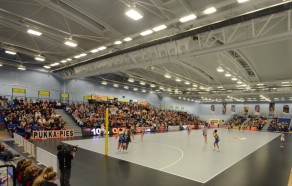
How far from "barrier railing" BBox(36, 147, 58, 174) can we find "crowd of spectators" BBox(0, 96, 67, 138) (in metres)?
10.0

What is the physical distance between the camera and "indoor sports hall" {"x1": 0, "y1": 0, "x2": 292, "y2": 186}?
895cm

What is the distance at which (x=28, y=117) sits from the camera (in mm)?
20656

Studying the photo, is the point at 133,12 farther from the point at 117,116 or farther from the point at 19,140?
the point at 117,116

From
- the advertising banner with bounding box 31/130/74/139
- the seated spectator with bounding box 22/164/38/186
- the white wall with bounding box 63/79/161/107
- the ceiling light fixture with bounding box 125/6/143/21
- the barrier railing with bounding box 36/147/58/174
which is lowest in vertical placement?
the advertising banner with bounding box 31/130/74/139

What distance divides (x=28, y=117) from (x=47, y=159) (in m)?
13.5

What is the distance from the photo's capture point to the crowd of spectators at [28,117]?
19.3 meters

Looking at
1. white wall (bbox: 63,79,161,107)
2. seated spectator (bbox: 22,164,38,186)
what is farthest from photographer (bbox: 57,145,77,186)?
white wall (bbox: 63,79,161,107)

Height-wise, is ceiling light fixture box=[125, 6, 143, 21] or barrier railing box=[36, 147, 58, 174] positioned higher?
ceiling light fixture box=[125, 6, 143, 21]

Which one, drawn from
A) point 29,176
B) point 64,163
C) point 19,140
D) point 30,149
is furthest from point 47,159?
point 19,140

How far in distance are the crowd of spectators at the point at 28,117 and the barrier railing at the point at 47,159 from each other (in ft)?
32.9

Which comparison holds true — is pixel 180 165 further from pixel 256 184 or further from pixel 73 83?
pixel 73 83

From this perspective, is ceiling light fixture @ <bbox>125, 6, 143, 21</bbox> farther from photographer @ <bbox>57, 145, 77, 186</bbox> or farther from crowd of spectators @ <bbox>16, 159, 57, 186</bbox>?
crowd of spectators @ <bbox>16, 159, 57, 186</bbox>

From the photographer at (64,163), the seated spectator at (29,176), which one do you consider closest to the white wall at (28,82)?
the photographer at (64,163)

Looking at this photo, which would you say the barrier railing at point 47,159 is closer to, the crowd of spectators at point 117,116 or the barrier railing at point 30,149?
the barrier railing at point 30,149
